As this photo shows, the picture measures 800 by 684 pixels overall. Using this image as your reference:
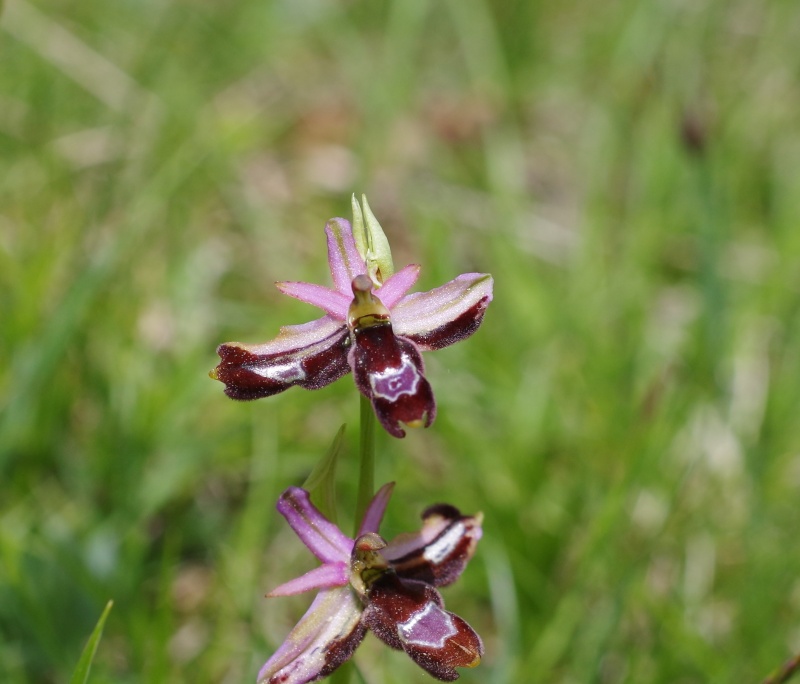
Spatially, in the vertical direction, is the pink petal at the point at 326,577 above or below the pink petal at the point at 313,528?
below

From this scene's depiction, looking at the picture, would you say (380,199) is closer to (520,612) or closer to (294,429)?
(294,429)

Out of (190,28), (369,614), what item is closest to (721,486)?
(369,614)

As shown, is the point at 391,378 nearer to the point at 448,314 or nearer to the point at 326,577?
the point at 448,314

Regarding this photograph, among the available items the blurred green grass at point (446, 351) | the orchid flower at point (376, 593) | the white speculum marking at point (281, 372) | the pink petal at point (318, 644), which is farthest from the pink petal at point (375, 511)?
the blurred green grass at point (446, 351)

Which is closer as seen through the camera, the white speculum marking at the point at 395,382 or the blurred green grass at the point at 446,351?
the white speculum marking at the point at 395,382

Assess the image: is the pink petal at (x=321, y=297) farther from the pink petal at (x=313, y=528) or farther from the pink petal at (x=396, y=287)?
the pink petal at (x=313, y=528)

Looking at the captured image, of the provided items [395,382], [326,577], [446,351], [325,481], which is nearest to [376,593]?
[326,577]

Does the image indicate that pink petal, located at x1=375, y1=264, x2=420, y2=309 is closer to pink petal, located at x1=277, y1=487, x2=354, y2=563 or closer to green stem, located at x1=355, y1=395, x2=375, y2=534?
green stem, located at x1=355, y1=395, x2=375, y2=534
